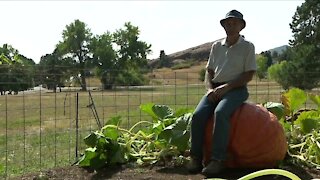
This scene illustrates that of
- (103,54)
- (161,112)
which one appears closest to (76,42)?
(103,54)

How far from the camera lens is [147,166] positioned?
4.86 metres

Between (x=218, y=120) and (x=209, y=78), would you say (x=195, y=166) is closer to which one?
(x=218, y=120)

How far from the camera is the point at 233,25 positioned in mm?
4453

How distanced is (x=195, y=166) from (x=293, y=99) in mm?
1494

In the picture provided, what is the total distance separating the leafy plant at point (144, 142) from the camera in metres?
4.74

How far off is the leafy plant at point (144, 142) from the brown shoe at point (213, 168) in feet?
1.66

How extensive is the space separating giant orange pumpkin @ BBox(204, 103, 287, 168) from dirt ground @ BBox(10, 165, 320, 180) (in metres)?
0.12

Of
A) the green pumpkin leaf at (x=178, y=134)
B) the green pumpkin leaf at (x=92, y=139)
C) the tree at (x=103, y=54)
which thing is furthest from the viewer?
the tree at (x=103, y=54)

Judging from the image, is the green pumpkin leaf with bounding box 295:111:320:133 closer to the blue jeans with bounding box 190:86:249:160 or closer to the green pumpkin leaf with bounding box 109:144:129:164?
the blue jeans with bounding box 190:86:249:160

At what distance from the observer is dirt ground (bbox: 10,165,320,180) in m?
4.28

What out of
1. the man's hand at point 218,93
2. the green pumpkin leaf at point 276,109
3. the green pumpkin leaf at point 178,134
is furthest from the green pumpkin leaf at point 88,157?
the green pumpkin leaf at point 276,109

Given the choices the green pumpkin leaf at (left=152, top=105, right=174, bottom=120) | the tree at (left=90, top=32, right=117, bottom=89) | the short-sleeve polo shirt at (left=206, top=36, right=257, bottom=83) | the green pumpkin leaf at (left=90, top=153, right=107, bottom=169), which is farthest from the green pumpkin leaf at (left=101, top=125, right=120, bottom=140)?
the tree at (left=90, top=32, right=117, bottom=89)

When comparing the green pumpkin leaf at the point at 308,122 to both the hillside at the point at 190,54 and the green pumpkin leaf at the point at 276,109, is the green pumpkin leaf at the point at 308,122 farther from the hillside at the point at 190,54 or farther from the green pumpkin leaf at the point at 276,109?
the hillside at the point at 190,54

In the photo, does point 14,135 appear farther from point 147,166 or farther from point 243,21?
point 243,21
